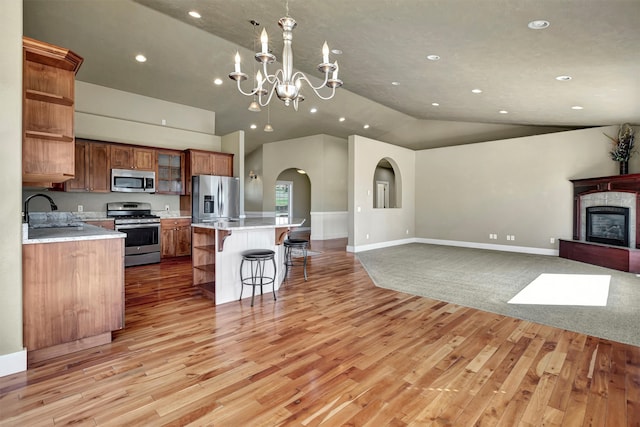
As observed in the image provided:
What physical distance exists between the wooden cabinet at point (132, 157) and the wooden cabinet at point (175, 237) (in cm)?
118

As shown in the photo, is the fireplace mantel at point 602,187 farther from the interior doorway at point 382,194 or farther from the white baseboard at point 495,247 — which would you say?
the interior doorway at point 382,194

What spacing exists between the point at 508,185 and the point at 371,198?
11.1 feet

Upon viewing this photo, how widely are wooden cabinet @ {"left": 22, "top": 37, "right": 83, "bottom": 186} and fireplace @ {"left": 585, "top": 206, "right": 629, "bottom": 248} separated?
850cm

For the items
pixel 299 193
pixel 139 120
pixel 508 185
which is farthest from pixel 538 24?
pixel 299 193

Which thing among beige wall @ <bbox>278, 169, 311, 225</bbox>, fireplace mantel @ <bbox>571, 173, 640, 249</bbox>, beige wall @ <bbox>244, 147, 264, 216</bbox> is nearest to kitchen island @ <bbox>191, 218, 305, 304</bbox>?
fireplace mantel @ <bbox>571, 173, 640, 249</bbox>

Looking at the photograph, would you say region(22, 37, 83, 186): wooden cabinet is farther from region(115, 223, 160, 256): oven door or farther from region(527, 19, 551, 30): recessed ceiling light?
region(527, 19, 551, 30): recessed ceiling light

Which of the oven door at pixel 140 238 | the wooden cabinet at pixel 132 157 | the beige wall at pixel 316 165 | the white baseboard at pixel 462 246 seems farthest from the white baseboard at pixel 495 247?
the wooden cabinet at pixel 132 157

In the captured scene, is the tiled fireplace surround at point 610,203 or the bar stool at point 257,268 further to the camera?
the tiled fireplace surround at point 610,203

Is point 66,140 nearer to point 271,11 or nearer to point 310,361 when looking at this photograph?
point 271,11

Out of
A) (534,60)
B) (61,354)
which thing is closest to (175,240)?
(61,354)

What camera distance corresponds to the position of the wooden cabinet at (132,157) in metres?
6.06

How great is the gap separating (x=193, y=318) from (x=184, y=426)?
1731 mm

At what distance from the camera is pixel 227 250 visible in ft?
12.9

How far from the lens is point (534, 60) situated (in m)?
3.78
